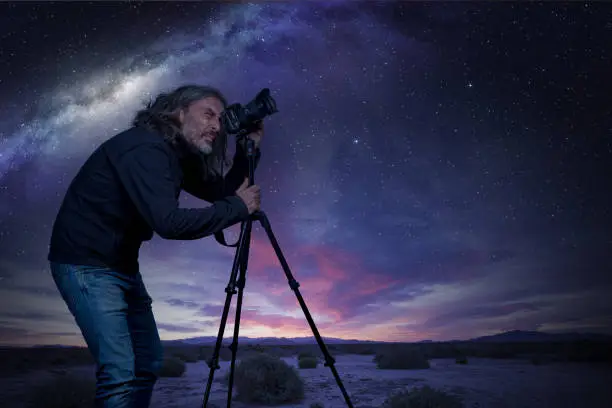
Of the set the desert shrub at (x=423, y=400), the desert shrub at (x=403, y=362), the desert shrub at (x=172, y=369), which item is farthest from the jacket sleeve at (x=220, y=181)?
the desert shrub at (x=403, y=362)

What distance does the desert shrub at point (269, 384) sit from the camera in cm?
342

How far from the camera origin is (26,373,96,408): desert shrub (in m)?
3.15

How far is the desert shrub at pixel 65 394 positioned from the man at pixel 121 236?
232 cm

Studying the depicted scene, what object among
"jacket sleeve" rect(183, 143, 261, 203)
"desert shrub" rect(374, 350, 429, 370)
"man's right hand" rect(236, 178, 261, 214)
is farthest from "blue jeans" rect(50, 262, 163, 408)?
"desert shrub" rect(374, 350, 429, 370)

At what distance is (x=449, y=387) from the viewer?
4.05 metres

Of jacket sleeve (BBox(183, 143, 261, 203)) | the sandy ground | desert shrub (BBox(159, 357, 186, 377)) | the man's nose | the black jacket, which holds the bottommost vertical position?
the sandy ground

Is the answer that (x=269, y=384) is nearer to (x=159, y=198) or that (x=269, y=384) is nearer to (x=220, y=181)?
(x=220, y=181)

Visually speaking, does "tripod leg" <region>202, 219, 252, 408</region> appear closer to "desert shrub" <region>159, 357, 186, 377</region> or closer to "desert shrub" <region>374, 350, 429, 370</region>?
"desert shrub" <region>159, 357, 186, 377</region>

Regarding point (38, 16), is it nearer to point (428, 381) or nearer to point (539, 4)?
point (539, 4)

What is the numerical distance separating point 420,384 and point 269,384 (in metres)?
1.55

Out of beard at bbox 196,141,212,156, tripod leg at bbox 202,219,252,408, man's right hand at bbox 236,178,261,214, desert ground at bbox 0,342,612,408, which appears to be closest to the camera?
man's right hand at bbox 236,178,261,214

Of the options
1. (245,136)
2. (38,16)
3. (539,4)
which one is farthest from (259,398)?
(539,4)

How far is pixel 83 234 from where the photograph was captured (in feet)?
3.93

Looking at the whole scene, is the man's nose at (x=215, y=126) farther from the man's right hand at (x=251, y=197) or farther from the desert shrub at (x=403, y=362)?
the desert shrub at (x=403, y=362)
